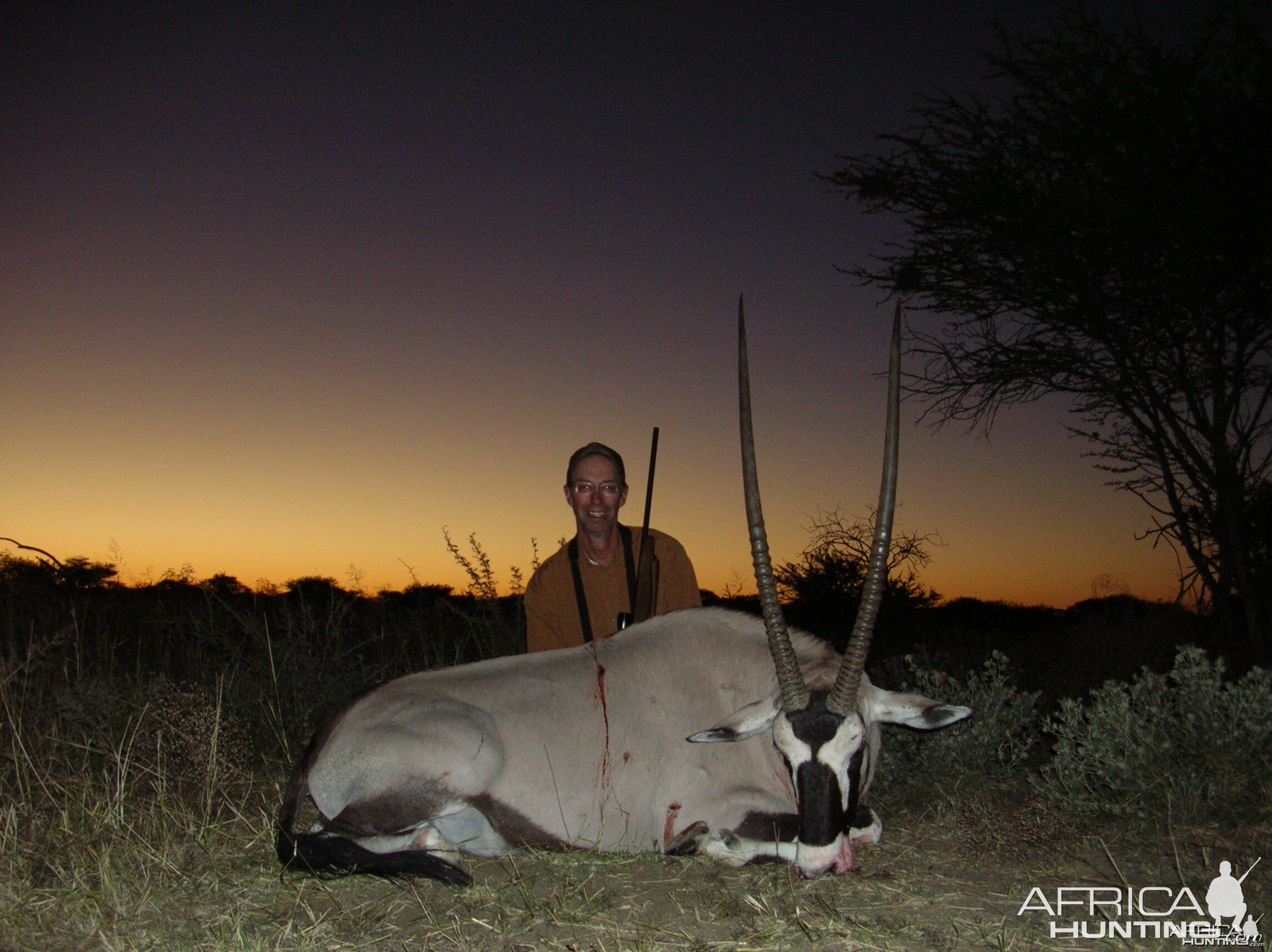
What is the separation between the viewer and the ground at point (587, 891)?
293 cm

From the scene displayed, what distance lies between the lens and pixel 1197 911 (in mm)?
3076

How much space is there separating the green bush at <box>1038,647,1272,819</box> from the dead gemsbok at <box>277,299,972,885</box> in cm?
97

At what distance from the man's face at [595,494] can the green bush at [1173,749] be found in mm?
2351

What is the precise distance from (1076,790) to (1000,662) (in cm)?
84

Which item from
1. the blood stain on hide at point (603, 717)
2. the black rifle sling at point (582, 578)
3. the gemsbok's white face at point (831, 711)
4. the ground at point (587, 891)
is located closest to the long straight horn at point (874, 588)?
the gemsbok's white face at point (831, 711)

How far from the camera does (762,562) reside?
11.9ft

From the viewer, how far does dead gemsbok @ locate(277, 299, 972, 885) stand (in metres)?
3.43

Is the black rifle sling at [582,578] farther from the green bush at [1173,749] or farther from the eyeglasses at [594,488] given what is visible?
the green bush at [1173,749]

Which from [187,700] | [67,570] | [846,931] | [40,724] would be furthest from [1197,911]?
[67,570]

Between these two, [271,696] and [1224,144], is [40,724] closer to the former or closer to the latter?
[271,696]

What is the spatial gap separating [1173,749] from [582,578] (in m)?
2.86

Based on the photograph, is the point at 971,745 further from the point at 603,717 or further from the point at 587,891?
the point at 587,891

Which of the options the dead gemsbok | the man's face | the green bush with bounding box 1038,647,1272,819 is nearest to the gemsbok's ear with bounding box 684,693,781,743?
the dead gemsbok

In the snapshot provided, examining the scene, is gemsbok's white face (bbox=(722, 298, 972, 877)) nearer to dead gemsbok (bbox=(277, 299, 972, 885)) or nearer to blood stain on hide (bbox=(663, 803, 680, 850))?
dead gemsbok (bbox=(277, 299, 972, 885))
